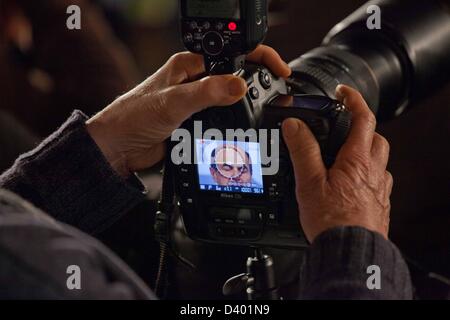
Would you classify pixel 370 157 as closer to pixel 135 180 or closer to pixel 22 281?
pixel 135 180

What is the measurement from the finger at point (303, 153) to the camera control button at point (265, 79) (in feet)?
0.23

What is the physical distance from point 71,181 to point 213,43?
0.22 m

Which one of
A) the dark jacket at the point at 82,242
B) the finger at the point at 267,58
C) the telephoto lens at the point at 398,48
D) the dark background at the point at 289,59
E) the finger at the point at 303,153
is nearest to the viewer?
the dark jacket at the point at 82,242

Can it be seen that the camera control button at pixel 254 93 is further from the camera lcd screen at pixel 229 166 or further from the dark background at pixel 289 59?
the dark background at pixel 289 59

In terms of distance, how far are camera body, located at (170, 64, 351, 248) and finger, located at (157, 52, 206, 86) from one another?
7 centimetres

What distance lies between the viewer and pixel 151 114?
34.4 inches

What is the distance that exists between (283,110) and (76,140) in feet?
0.79

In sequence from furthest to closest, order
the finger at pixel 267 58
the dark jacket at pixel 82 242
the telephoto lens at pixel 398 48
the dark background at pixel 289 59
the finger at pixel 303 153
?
the dark background at pixel 289 59, the telephoto lens at pixel 398 48, the finger at pixel 267 58, the finger at pixel 303 153, the dark jacket at pixel 82 242

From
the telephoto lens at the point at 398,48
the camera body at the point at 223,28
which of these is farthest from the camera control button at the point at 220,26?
the telephoto lens at the point at 398,48

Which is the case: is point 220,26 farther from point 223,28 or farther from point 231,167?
point 231,167

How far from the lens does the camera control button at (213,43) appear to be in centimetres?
79

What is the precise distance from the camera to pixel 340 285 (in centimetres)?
65

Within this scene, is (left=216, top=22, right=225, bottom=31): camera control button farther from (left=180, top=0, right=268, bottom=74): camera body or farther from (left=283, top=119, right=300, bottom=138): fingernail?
(left=283, top=119, right=300, bottom=138): fingernail
